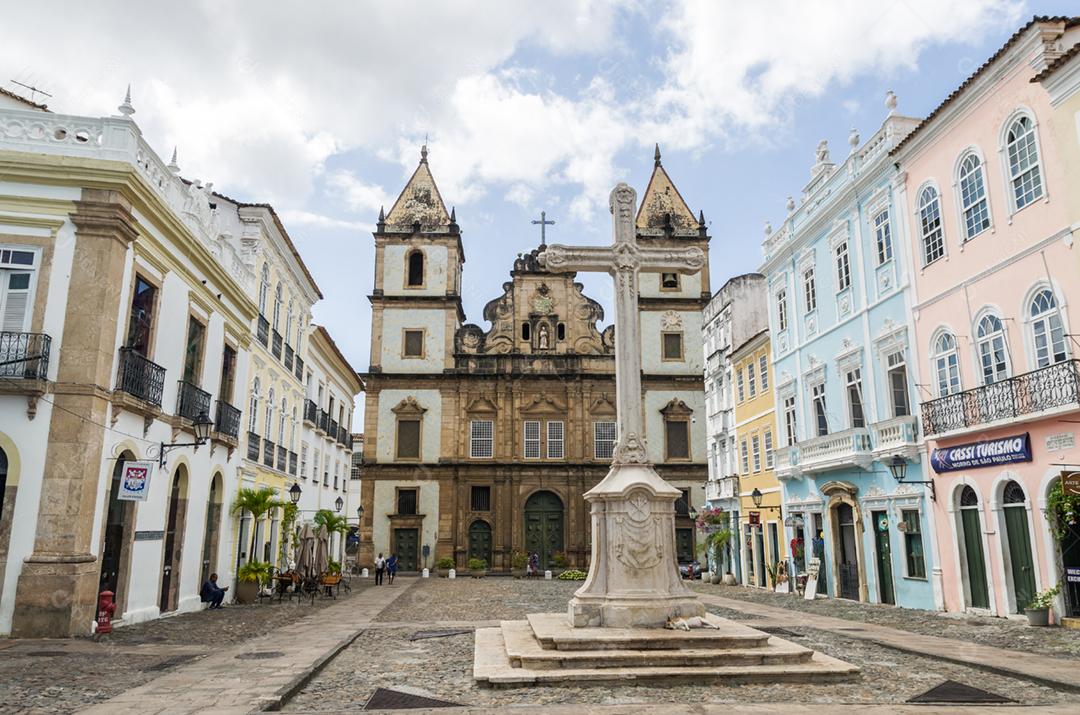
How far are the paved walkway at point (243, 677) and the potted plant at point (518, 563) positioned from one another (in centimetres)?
2293

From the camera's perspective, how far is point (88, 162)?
13.2 meters

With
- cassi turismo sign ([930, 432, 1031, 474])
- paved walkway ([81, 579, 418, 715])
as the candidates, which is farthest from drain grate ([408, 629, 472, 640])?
cassi turismo sign ([930, 432, 1031, 474])

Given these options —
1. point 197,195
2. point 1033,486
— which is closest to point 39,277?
point 197,195

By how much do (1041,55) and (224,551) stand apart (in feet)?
67.4

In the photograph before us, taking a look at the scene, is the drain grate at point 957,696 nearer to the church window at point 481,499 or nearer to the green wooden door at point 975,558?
the green wooden door at point 975,558

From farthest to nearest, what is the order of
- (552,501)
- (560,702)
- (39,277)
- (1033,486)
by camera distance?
(552,501) < (1033,486) < (39,277) < (560,702)

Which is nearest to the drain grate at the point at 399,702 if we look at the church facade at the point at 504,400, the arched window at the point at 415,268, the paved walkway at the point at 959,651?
the paved walkway at the point at 959,651

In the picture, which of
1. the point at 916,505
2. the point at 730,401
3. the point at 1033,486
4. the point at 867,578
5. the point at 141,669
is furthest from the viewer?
the point at 730,401

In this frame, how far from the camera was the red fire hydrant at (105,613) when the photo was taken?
41.3ft

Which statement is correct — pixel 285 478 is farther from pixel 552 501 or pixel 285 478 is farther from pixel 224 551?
pixel 552 501

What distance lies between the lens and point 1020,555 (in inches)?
572

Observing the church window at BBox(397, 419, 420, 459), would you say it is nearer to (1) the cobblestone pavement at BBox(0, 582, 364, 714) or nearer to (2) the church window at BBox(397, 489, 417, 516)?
(2) the church window at BBox(397, 489, 417, 516)

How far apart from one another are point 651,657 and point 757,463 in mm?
20666

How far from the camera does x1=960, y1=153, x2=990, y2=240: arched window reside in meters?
15.6
